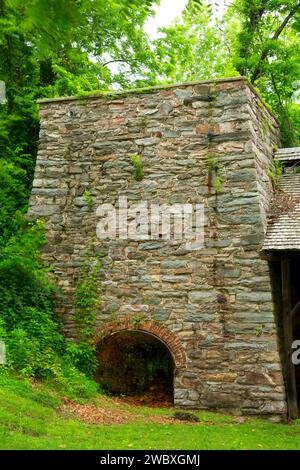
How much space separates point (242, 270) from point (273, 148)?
3270 millimetres

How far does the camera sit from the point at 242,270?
8680 mm

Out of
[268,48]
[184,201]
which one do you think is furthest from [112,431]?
[268,48]

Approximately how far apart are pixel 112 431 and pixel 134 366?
3822 mm

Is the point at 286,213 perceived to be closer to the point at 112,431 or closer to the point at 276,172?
the point at 276,172

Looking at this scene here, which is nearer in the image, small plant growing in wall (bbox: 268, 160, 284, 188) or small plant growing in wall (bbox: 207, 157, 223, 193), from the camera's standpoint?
small plant growing in wall (bbox: 207, 157, 223, 193)

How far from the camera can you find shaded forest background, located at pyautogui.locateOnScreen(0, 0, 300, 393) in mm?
4926

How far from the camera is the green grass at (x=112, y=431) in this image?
586 centimetres

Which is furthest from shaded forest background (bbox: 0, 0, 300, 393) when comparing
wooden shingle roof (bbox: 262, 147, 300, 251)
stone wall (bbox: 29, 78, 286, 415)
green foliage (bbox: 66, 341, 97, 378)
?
wooden shingle roof (bbox: 262, 147, 300, 251)

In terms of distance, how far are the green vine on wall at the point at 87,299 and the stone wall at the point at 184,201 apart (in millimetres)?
118

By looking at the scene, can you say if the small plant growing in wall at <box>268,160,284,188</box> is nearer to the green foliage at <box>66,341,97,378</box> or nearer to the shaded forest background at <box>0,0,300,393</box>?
the shaded forest background at <box>0,0,300,393</box>

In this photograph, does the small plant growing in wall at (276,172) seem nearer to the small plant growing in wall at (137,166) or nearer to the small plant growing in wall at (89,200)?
the small plant growing in wall at (137,166)

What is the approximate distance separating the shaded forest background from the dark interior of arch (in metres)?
0.59
